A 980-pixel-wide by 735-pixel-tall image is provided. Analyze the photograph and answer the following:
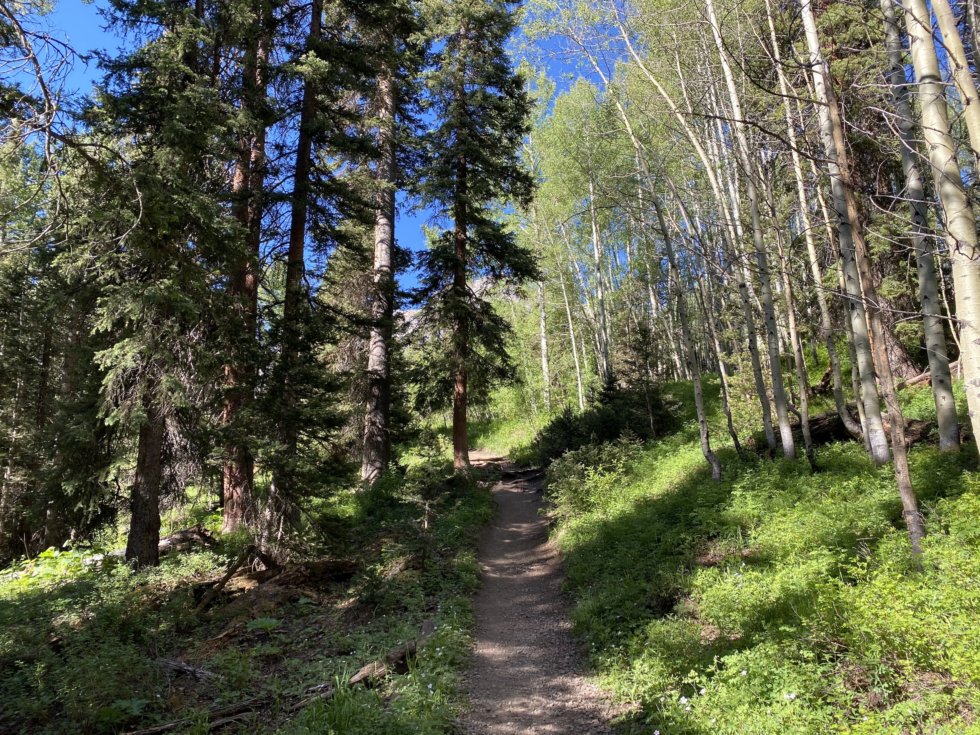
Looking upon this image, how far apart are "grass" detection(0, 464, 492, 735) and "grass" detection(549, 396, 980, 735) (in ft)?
6.36

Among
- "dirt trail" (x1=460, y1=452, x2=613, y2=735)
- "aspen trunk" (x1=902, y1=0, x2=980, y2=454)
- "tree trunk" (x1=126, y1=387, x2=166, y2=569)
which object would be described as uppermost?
"aspen trunk" (x1=902, y1=0, x2=980, y2=454)

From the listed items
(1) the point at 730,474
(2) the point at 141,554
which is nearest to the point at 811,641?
(1) the point at 730,474

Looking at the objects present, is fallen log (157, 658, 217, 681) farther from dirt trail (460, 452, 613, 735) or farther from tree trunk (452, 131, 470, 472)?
tree trunk (452, 131, 470, 472)

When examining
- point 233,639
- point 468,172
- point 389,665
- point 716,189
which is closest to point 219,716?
point 389,665

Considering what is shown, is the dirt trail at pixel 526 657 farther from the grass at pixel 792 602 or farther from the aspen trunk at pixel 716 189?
the aspen trunk at pixel 716 189

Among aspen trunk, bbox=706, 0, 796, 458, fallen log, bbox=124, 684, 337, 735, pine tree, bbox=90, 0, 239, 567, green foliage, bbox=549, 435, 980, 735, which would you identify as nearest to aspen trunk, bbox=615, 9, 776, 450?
aspen trunk, bbox=706, 0, 796, 458

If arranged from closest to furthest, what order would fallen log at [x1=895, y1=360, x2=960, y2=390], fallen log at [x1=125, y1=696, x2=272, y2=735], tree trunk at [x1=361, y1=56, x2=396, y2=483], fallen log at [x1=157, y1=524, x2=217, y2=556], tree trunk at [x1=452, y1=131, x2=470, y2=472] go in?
fallen log at [x1=125, y1=696, x2=272, y2=735]
fallen log at [x1=157, y1=524, x2=217, y2=556]
fallen log at [x1=895, y1=360, x2=960, y2=390]
tree trunk at [x1=361, y1=56, x2=396, y2=483]
tree trunk at [x1=452, y1=131, x2=470, y2=472]

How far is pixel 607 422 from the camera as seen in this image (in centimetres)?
1568

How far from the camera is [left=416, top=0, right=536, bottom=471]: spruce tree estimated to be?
47.2 ft

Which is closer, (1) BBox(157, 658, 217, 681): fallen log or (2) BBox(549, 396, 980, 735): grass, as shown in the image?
(2) BBox(549, 396, 980, 735): grass

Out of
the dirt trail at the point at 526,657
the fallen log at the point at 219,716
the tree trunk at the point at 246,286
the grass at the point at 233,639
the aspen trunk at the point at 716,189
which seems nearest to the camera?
the fallen log at the point at 219,716

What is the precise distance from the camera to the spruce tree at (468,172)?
47.2 feet

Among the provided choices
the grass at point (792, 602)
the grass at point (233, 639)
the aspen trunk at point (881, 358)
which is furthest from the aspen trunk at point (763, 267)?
the grass at point (233, 639)

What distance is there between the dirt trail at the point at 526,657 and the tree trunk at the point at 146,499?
5.07 metres
